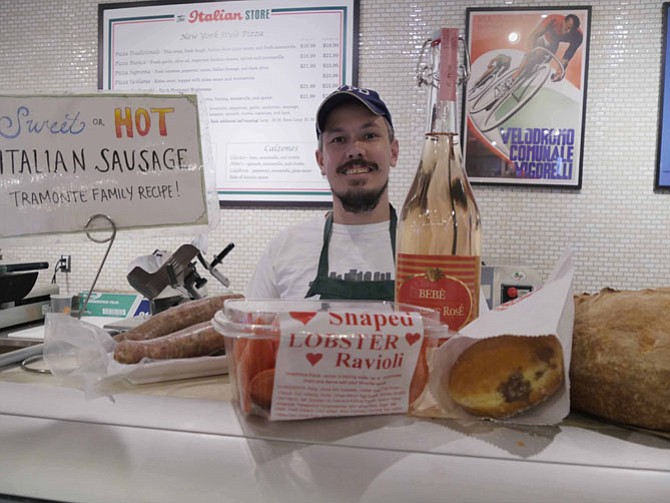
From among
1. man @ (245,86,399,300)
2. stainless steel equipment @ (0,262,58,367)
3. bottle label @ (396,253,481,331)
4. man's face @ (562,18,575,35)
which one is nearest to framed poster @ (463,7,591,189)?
man's face @ (562,18,575,35)

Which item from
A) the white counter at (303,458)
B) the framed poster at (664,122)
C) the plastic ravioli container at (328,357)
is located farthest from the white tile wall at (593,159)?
the plastic ravioli container at (328,357)

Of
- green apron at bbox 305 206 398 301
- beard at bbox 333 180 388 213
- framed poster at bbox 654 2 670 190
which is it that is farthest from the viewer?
framed poster at bbox 654 2 670 190

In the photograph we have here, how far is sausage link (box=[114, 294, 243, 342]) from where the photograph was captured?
2.59ft

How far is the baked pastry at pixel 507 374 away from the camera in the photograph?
0.51 metres

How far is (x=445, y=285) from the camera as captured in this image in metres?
0.61

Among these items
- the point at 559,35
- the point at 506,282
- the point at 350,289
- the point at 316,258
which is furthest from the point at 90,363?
the point at 559,35

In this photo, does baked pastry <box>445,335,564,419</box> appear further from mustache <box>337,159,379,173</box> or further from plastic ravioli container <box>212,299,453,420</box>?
mustache <box>337,159,379,173</box>

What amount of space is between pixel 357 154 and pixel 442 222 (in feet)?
3.74

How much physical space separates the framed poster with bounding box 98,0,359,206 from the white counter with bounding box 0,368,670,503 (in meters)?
3.54

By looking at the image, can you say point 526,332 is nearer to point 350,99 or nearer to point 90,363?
point 90,363

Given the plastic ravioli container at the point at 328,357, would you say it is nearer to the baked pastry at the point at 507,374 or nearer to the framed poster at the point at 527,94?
the baked pastry at the point at 507,374

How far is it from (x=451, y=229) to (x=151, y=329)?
0.47 metres

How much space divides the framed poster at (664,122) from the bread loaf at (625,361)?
372cm

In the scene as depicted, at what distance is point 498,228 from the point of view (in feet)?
12.8
